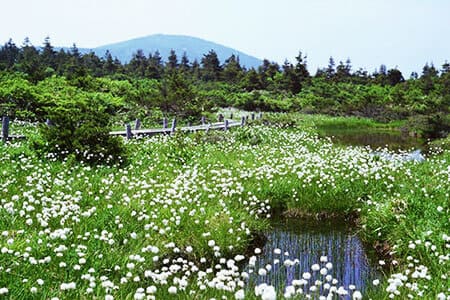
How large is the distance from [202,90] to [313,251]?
5030 centimetres

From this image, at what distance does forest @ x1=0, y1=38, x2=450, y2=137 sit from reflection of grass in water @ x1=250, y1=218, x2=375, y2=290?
1440 centimetres

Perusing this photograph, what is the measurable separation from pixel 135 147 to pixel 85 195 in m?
7.83

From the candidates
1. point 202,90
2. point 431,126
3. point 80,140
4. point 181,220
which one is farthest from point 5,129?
point 202,90

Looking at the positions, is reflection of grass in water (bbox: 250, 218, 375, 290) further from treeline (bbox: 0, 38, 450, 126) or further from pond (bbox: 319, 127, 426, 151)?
treeline (bbox: 0, 38, 450, 126)

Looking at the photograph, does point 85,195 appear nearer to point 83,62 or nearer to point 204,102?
point 204,102

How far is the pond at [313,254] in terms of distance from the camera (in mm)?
7039

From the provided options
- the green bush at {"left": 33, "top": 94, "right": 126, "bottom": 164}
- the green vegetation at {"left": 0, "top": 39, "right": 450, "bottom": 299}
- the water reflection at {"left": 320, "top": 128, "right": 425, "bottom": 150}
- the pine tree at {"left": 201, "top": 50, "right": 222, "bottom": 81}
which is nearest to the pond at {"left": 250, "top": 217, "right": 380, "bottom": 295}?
the green vegetation at {"left": 0, "top": 39, "right": 450, "bottom": 299}

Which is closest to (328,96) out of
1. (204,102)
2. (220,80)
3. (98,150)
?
(220,80)

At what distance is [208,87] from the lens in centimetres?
6128

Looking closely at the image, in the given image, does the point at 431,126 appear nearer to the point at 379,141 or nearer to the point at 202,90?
the point at 379,141

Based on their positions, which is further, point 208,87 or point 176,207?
point 208,87

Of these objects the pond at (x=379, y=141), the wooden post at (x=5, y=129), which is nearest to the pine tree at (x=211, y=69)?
the pond at (x=379, y=141)

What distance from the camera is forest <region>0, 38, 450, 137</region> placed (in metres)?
28.0

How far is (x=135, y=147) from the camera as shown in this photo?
1678 centimetres
